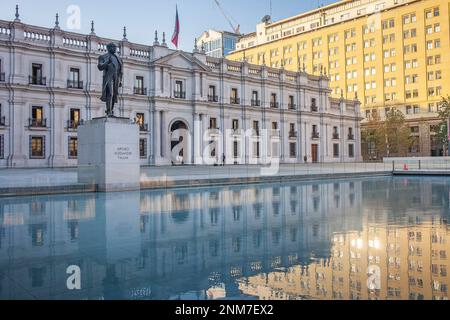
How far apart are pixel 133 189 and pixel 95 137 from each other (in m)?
2.80

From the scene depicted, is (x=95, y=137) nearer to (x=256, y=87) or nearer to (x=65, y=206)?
(x=65, y=206)

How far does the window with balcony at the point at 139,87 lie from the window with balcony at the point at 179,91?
375 cm

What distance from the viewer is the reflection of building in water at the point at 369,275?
157 inches

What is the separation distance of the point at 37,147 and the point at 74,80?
284 inches

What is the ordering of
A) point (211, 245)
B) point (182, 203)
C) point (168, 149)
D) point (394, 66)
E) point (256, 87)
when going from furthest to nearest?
1. point (394, 66)
2. point (256, 87)
3. point (168, 149)
4. point (182, 203)
5. point (211, 245)

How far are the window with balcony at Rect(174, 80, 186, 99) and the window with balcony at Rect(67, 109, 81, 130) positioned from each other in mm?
10734

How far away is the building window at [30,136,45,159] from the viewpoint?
114ft

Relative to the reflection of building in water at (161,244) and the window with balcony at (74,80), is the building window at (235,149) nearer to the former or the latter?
the window with balcony at (74,80)

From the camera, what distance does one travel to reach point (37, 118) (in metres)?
35.6

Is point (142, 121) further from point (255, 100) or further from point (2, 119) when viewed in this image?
point (255, 100)

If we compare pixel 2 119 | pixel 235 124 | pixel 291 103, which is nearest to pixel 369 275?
pixel 2 119

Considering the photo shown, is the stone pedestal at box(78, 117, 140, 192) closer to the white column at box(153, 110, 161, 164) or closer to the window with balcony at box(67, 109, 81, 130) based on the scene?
the window with balcony at box(67, 109, 81, 130)

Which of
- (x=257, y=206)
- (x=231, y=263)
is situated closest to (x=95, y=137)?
(x=257, y=206)

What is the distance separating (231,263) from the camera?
525 cm
